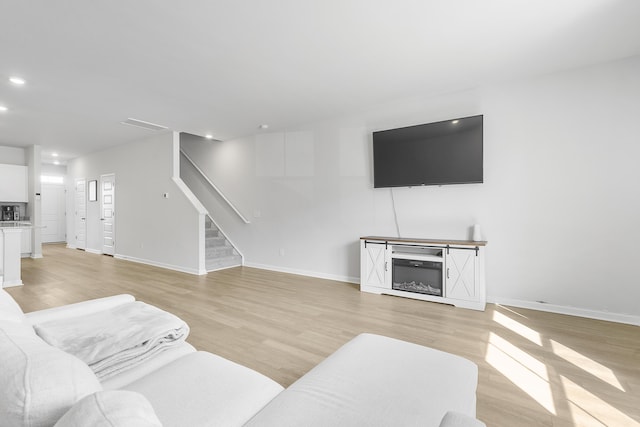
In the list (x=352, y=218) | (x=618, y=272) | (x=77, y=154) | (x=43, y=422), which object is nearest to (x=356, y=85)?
(x=352, y=218)

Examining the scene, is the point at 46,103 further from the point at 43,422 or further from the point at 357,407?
the point at 357,407

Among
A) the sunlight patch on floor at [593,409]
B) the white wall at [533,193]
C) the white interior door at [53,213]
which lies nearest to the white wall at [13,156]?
the white interior door at [53,213]

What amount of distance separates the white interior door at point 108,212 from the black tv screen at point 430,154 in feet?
21.0

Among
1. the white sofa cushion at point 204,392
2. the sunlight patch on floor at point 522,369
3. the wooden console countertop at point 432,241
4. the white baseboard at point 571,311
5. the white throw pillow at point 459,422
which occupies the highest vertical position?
the wooden console countertop at point 432,241

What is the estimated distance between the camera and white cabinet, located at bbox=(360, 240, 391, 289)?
4.10 meters

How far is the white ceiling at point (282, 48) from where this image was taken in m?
2.31

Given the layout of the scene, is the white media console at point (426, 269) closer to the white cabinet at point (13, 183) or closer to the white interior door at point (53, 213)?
the white cabinet at point (13, 183)

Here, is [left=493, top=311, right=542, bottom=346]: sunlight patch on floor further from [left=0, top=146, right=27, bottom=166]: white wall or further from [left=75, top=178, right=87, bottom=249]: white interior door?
[left=0, top=146, right=27, bottom=166]: white wall

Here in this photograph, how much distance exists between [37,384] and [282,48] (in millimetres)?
2946

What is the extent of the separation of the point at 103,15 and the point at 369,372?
309cm

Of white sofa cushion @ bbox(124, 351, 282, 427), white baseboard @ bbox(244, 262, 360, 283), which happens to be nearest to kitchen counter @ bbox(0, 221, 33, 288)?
white baseboard @ bbox(244, 262, 360, 283)

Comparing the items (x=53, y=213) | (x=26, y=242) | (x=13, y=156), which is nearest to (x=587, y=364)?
(x=26, y=242)

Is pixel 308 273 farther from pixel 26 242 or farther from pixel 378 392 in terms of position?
pixel 26 242

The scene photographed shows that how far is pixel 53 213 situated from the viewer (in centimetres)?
959
